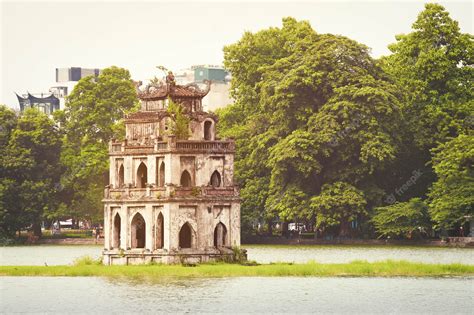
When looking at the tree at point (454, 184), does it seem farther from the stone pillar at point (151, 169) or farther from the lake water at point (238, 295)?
Result: the stone pillar at point (151, 169)

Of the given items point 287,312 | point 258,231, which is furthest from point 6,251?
point 287,312

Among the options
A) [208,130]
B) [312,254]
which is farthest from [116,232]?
[312,254]

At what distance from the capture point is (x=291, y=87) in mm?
106312

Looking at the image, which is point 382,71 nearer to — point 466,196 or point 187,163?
point 466,196

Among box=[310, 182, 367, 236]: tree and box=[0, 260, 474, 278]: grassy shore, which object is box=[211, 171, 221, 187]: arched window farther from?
box=[310, 182, 367, 236]: tree

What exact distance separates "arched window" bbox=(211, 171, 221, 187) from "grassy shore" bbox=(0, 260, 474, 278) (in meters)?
4.72

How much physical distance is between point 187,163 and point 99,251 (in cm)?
3016

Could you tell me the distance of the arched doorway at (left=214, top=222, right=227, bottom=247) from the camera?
7619 centimetres

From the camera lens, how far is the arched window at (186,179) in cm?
7656

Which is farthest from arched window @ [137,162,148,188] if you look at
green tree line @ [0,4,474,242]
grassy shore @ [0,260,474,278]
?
green tree line @ [0,4,474,242]

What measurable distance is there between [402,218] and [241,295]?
126 ft

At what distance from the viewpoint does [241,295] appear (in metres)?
67.0

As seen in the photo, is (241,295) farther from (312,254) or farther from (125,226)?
(312,254)

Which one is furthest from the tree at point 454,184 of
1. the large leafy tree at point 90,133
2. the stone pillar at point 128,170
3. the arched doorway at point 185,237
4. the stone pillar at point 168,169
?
the large leafy tree at point 90,133
